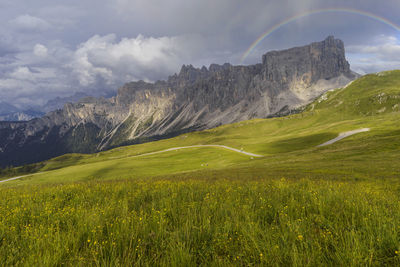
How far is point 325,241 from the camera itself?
4094mm

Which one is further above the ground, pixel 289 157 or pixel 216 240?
pixel 216 240

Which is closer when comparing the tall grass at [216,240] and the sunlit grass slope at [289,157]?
the tall grass at [216,240]

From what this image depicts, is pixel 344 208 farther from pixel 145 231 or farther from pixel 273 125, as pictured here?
pixel 273 125

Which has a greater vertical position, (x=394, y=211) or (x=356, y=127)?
(x=394, y=211)

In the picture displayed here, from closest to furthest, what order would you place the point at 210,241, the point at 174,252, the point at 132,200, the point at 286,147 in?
1. the point at 174,252
2. the point at 210,241
3. the point at 132,200
4. the point at 286,147

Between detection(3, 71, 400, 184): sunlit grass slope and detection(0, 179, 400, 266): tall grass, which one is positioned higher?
detection(0, 179, 400, 266): tall grass

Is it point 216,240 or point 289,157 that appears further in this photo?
point 289,157

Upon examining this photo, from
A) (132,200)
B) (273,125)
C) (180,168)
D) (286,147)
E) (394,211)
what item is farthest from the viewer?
(273,125)

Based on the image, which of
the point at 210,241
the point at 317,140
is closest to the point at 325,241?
the point at 210,241

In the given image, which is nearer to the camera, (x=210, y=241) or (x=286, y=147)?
(x=210, y=241)

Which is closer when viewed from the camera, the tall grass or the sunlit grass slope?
the tall grass

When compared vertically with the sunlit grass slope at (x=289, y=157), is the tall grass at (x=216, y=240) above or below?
above

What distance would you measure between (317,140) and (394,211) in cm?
9716

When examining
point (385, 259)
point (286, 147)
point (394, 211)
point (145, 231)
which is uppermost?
point (145, 231)
